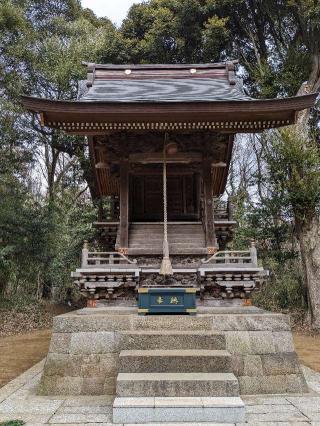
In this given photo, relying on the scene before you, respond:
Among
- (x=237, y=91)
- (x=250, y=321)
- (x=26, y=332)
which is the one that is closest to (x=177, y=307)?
(x=250, y=321)

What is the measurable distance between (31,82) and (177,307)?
46.3 feet

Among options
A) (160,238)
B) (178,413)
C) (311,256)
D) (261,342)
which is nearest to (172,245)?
(160,238)

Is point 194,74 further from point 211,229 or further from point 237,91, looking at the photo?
point 211,229

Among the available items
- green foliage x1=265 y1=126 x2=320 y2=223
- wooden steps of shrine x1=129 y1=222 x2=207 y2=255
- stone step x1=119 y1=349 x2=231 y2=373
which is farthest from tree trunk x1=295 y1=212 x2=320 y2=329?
stone step x1=119 y1=349 x2=231 y2=373

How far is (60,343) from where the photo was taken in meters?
5.91

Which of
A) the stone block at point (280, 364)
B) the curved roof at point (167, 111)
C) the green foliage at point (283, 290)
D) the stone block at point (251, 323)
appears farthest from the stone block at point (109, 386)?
the green foliage at point (283, 290)

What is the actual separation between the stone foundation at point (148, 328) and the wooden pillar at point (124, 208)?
2.08 metres

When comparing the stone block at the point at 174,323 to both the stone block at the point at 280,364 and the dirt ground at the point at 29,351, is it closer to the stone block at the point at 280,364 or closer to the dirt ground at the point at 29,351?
the stone block at the point at 280,364

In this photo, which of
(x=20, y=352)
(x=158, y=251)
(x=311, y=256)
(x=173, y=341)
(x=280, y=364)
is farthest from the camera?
(x=311, y=256)

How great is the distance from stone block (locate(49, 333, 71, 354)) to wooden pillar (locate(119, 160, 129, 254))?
2334 mm

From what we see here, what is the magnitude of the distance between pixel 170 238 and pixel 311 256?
706cm

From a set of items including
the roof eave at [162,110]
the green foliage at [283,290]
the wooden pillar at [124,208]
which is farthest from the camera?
the green foliage at [283,290]

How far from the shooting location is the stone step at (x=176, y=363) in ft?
16.8

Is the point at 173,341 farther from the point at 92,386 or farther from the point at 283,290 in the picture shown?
the point at 283,290
